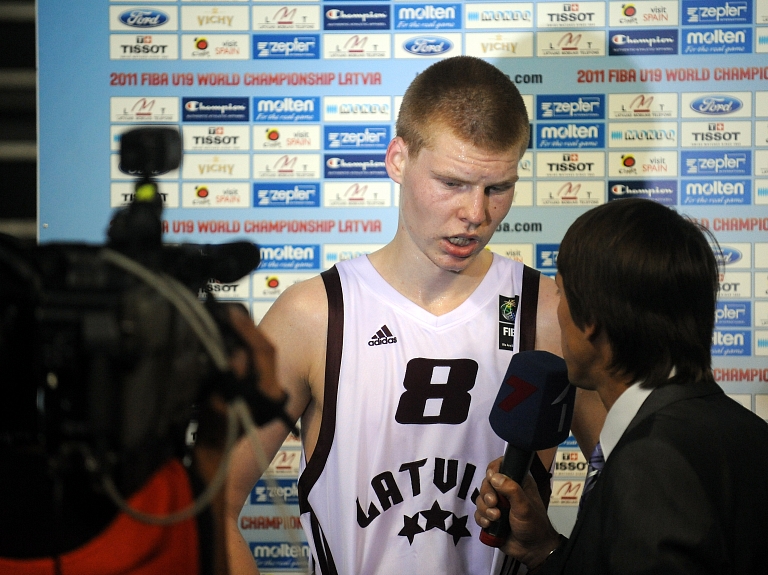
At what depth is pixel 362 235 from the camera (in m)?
2.08

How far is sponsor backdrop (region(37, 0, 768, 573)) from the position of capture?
205 cm

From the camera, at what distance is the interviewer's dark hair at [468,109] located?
1269mm

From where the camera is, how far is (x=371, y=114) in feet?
6.80

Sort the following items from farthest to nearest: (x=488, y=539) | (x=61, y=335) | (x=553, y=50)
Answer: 1. (x=553, y=50)
2. (x=488, y=539)
3. (x=61, y=335)

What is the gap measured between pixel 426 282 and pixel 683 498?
705 mm

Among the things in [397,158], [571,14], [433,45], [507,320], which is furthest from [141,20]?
[507,320]

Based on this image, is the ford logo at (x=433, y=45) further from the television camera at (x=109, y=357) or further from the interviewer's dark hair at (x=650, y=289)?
the television camera at (x=109, y=357)

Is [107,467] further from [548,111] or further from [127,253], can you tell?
[548,111]

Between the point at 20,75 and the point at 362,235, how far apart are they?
1147 mm

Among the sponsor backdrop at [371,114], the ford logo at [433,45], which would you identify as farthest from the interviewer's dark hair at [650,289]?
the ford logo at [433,45]

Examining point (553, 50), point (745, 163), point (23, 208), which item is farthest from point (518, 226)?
point (23, 208)

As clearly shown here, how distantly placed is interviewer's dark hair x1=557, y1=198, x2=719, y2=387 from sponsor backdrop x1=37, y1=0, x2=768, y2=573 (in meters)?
1.11

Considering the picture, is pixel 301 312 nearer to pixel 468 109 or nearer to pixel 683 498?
pixel 468 109

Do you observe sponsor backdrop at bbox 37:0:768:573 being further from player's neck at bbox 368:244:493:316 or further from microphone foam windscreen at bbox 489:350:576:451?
microphone foam windscreen at bbox 489:350:576:451
